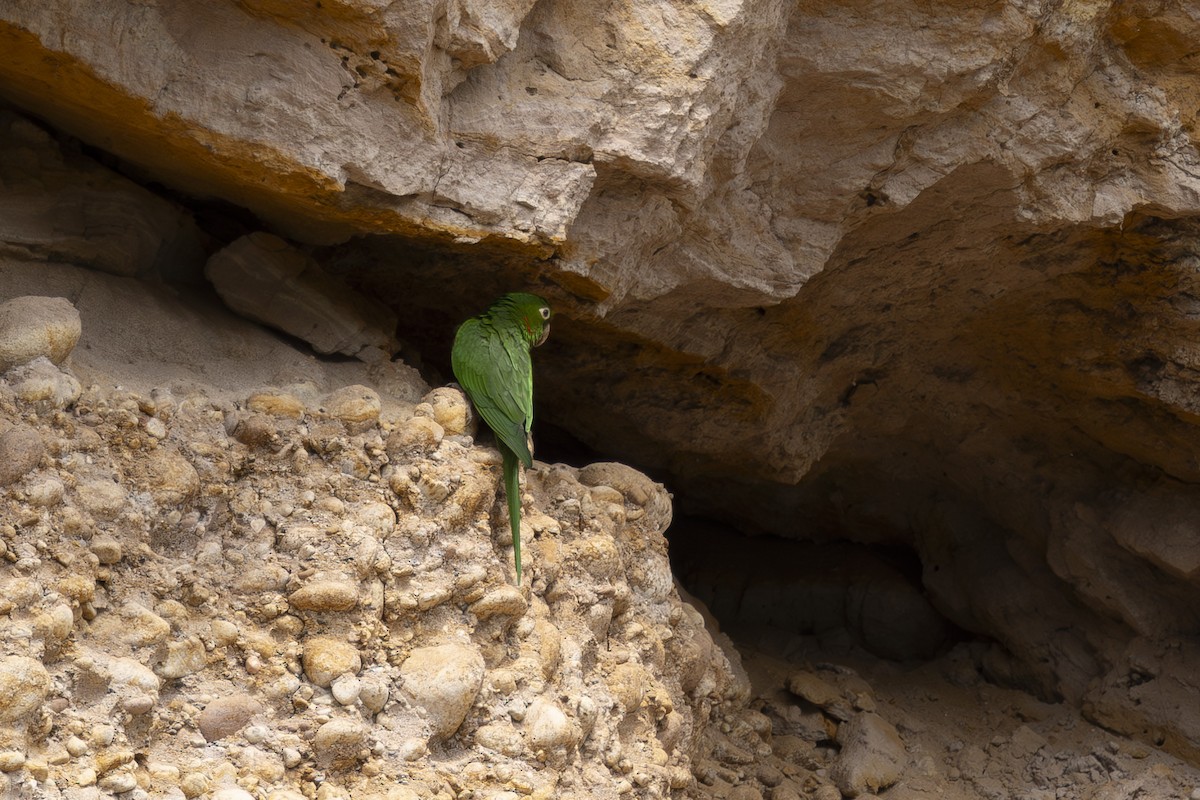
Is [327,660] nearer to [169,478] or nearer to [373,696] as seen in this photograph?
[373,696]

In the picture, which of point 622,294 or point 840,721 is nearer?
point 622,294

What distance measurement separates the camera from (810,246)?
305 cm

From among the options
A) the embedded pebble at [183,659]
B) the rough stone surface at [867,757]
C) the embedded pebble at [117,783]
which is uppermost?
the embedded pebble at [183,659]

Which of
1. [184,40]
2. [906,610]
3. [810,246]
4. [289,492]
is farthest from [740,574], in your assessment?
[184,40]

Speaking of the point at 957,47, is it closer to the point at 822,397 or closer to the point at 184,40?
the point at 822,397

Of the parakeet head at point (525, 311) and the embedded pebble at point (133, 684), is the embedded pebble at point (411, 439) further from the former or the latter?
the embedded pebble at point (133, 684)

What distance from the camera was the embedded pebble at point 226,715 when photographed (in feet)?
5.61

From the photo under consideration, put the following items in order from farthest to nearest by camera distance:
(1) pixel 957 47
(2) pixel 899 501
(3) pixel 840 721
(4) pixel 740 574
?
(4) pixel 740 574
(2) pixel 899 501
(3) pixel 840 721
(1) pixel 957 47

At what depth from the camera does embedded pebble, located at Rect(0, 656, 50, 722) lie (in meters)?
1.47

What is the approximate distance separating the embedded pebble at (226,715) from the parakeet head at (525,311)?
1107 mm

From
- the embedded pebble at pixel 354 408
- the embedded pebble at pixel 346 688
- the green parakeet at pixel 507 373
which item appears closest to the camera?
the embedded pebble at pixel 346 688

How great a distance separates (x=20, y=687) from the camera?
4.86 ft

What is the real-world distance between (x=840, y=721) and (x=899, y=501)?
120cm

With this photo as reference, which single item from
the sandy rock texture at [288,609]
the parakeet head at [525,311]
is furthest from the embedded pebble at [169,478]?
the parakeet head at [525,311]
